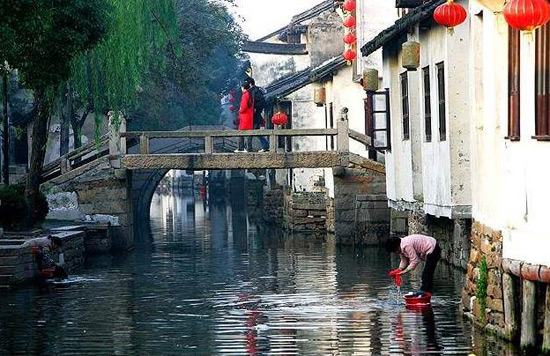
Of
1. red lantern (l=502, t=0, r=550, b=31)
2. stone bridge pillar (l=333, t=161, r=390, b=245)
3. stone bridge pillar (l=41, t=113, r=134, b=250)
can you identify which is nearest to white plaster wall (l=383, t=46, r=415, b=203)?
stone bridge pillar (l=333, t=161, r=390, b=245)

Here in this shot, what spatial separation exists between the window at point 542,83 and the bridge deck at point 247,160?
75.4 ft

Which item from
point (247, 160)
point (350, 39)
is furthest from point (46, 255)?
point (350, 39)

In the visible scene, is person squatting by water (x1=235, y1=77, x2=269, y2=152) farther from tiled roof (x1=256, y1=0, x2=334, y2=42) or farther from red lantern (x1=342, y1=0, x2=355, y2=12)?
tiled roof (x1=256, y1=0, x2=334, y2=42)

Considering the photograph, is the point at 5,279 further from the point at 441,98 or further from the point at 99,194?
the point at 99,194

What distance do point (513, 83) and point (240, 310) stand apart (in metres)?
6.78

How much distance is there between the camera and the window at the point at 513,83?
1656 centimetres

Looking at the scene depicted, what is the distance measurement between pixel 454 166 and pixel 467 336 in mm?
7655

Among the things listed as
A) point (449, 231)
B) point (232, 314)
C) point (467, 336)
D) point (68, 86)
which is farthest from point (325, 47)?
point (467, 336)

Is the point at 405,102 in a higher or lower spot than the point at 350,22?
lower

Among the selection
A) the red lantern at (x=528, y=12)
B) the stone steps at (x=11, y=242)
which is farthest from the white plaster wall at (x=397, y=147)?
the red lantern at (x=528, y=12)

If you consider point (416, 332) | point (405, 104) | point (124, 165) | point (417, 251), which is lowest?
point (416, 332)

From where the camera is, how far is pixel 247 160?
38.7 meters

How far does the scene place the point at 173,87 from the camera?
55.6 metres

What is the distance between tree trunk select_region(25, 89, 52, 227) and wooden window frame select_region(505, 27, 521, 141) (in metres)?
17.0
